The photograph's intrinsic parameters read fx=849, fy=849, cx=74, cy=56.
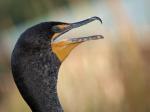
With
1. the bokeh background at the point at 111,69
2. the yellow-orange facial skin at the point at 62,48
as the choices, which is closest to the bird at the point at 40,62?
the yellow-orange facial skin at the point at 62,48

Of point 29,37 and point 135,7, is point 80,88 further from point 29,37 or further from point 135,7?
point 29,37

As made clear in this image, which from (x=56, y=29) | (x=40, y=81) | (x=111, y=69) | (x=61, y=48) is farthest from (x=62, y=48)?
(x=111, y=69)

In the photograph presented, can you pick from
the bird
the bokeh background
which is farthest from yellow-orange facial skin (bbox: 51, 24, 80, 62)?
the bokeh background

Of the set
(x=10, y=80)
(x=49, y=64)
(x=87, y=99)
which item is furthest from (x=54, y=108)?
(x=10, y=80)

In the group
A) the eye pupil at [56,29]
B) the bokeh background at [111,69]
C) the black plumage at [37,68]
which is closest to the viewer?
the black plumage at [37,68]

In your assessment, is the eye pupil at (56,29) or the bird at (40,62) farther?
the eye pupil at (56,29)

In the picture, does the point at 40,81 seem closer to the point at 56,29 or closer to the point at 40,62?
the point at 40,62

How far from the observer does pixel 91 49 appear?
234 inches

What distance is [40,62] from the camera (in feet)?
12.3

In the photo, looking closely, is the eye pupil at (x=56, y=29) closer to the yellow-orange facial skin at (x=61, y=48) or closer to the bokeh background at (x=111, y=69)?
the yellow-orange facial skin at (x=61, y=48)

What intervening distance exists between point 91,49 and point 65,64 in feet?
0.69

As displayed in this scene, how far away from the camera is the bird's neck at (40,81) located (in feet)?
11.9

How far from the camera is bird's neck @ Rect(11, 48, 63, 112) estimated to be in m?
3.64

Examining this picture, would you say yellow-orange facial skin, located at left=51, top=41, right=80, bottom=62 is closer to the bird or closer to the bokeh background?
the bird
